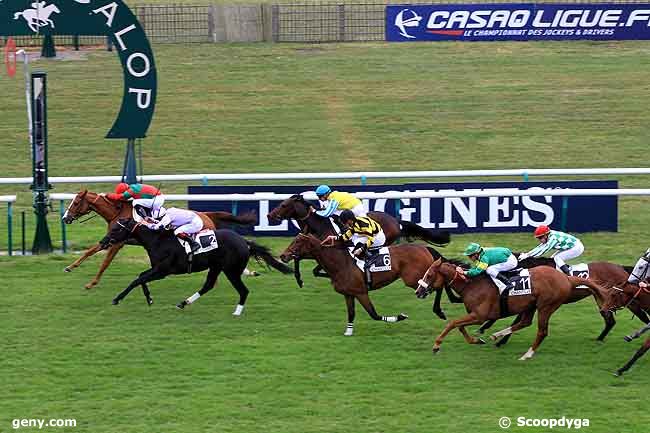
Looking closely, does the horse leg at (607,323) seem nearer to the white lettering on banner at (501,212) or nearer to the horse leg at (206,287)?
the horse leg at (206,287)

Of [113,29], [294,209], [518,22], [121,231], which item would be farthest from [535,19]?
[121,231]

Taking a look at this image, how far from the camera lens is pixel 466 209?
59.4ft

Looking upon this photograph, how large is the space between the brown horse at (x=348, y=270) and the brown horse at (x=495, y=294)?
43.0 inches

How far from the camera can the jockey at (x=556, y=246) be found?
13.7 m

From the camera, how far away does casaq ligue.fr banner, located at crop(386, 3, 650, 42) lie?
30.6m

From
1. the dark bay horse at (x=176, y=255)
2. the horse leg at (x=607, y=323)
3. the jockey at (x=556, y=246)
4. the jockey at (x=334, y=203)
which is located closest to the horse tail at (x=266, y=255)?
the dark bay horse at (x=176, y=255)

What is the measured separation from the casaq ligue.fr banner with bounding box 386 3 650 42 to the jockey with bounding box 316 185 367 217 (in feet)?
51.5

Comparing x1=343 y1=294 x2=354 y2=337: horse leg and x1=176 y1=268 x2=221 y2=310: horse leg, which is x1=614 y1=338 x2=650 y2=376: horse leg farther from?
x1=176 y1=268 x2=221 y2=310: horse leg

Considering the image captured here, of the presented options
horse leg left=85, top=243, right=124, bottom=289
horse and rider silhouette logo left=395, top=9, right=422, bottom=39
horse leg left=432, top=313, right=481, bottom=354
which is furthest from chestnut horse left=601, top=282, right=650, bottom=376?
horse and rider silhouette logo left=395, top=9, right=422, bottom=39

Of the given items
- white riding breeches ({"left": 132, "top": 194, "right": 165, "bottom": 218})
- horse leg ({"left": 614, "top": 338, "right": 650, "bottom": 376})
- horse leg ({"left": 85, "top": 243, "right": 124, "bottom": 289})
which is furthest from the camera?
horse leg ({"left": 85, "top": 243, "right": 124, "bottom": 289})

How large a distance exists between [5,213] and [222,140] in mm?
6975

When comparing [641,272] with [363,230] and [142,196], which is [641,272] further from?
[142,196]

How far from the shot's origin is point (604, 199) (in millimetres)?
18312

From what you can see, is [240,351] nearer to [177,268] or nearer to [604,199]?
[177,268]
